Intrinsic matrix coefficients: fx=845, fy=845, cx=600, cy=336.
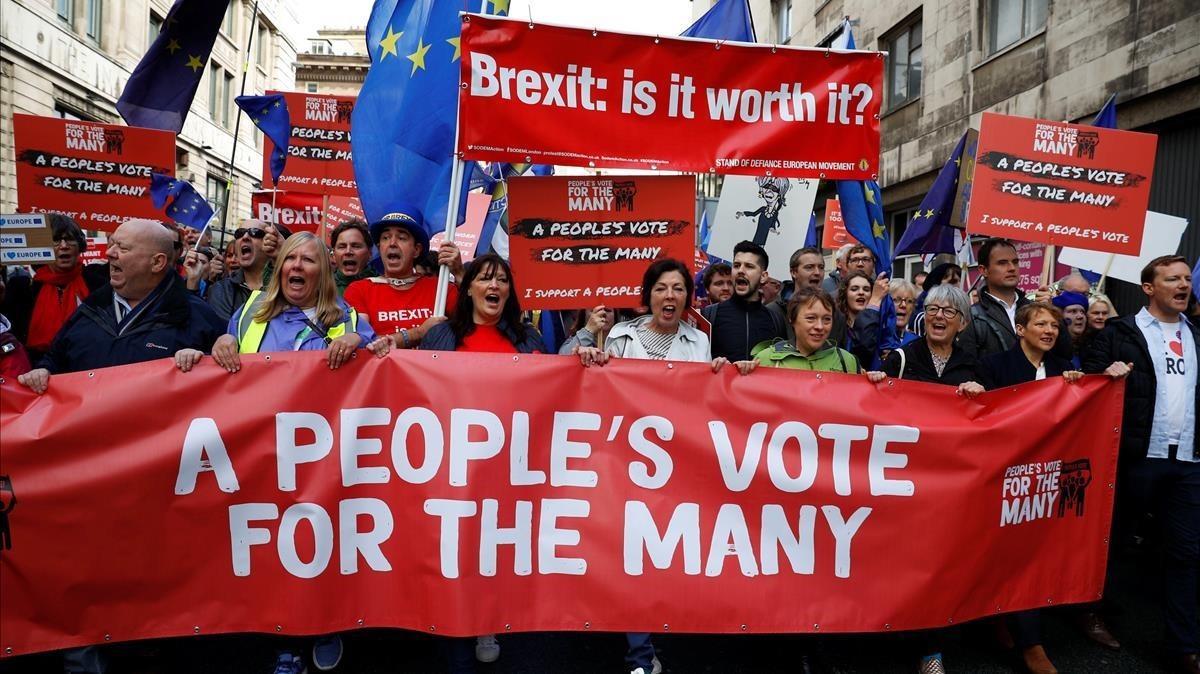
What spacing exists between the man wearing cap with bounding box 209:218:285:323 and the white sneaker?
119 inches

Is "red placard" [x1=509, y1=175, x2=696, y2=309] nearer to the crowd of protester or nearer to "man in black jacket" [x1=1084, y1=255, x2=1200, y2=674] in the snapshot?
the crowd of protester

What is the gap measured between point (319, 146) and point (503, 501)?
5651 mm

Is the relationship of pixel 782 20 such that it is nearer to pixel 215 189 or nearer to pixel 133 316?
pixel 215 189

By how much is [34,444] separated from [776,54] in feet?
13.4

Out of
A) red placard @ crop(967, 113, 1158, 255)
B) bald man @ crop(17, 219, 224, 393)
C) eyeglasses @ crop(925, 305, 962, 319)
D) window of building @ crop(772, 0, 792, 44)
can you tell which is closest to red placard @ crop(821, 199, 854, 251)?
red placard @ crop(967, 113, 1158, 255)

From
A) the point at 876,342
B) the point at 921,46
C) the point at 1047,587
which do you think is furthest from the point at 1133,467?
the point at 921,46

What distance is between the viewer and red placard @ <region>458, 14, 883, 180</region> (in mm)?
4516

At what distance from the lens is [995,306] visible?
17.1 feet

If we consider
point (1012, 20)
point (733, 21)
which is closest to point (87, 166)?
point (733, 21)

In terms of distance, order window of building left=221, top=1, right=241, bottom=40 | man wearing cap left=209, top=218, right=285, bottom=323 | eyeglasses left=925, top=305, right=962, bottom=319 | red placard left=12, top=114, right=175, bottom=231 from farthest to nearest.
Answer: window of building left=221, top=1, right=241, bottom=40
red placard left=12, top=114, right=175, bottom=231
man wearing cap left=209, top=218, right=285, bottom=323
eyeglasses left=925, top=305, right=962, bottom=319

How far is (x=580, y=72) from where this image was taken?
4.61 meters

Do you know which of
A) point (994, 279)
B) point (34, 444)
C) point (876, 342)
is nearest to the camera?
point (34, 444)

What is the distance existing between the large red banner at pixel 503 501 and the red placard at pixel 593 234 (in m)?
1.07

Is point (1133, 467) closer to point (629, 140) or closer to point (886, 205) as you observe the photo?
point (629, 140)
